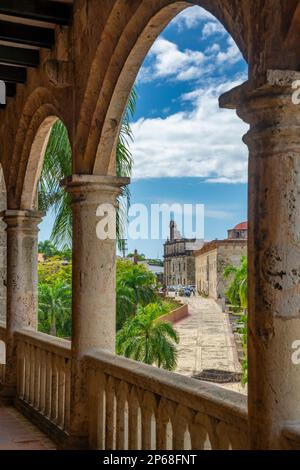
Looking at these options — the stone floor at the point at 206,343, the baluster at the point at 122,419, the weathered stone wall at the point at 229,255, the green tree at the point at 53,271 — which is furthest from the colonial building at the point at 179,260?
the baluster at the point at 122,419

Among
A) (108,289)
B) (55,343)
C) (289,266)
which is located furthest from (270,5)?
(55,343)

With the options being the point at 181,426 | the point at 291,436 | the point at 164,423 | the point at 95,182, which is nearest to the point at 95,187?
the point at 95,182

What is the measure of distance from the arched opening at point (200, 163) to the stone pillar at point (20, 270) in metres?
18.7

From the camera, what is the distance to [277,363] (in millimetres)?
2701

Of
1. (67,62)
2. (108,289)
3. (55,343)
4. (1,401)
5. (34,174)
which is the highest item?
(67,62)

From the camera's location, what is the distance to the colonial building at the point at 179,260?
81363 mm

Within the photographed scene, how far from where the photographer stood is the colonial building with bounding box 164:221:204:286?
81363mm

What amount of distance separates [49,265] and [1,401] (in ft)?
109

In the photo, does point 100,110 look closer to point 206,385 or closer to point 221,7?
point 221,7

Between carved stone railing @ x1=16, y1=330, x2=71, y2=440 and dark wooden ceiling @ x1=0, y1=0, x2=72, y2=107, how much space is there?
2.67 m

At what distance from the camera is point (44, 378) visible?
242 inches

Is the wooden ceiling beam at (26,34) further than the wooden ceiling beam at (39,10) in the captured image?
Yes

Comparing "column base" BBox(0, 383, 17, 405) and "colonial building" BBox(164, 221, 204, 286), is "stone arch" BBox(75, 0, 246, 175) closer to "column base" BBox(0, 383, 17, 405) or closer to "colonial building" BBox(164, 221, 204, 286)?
"column base" BBox(0, 383, 17, 405)

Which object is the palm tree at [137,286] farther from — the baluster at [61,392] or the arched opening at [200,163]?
the baluster at [61,392]
